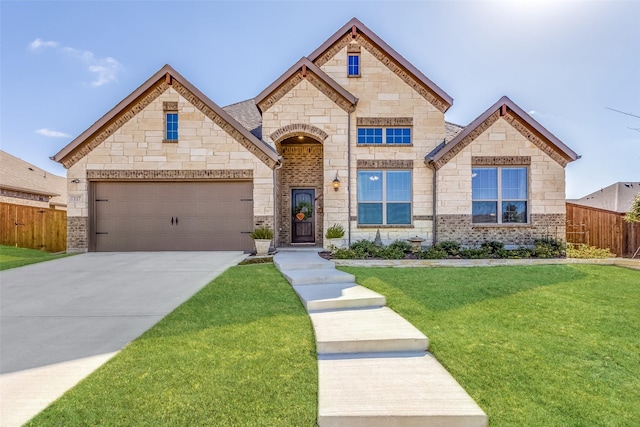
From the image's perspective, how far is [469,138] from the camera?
11133 mm

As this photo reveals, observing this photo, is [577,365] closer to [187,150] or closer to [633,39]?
[633,39]

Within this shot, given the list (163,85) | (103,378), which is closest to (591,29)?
(103,378)

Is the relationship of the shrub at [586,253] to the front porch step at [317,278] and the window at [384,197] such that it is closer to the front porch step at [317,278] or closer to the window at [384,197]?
the window at [384,197]

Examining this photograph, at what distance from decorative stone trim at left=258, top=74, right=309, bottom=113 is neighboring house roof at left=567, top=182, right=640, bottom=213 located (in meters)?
22.1

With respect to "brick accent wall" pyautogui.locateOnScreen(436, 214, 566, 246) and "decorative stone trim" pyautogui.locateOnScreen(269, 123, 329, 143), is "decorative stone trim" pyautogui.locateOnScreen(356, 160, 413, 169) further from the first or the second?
"brick accent wall" pyautogui.locateOnScreen(436, 214, 566, 246)

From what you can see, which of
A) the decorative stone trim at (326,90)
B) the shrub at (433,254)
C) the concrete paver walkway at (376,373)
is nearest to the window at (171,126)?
the decorative stone trim at (326,90)

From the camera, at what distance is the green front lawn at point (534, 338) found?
255cm

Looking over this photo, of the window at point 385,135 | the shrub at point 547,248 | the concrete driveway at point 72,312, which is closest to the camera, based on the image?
the concrete driveway at point 72,312

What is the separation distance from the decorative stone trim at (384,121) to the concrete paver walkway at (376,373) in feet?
26.7

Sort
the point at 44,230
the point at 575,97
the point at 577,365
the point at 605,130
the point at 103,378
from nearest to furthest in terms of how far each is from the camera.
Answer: the point at 103,378 < the point at 577,365 < the point at 605,130 < the point at 575,97 < the point at 44,230

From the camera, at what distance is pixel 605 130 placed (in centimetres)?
896

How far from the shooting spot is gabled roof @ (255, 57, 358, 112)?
36.7 ft

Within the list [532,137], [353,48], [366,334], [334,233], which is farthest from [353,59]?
[366,334]

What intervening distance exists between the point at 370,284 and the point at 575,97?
30.5 ft
